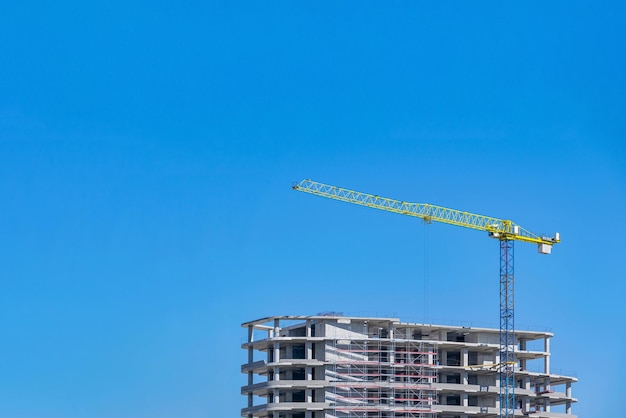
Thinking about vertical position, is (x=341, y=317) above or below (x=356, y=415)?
above

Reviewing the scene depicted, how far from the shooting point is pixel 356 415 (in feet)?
651

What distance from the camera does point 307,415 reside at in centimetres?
19662

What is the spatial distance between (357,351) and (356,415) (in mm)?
9245

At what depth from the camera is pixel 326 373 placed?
198m

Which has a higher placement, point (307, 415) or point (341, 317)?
point (341, 317)

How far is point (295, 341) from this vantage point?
7825 inches

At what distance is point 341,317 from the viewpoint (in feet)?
656

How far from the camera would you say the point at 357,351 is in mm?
199875

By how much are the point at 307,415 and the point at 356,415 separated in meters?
7.35

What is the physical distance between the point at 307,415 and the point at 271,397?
6.44 metres

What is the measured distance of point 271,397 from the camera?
200 metres

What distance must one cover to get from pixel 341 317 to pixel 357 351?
549cm

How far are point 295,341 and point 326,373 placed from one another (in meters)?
6.45

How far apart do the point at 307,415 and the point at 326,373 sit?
260 inches
